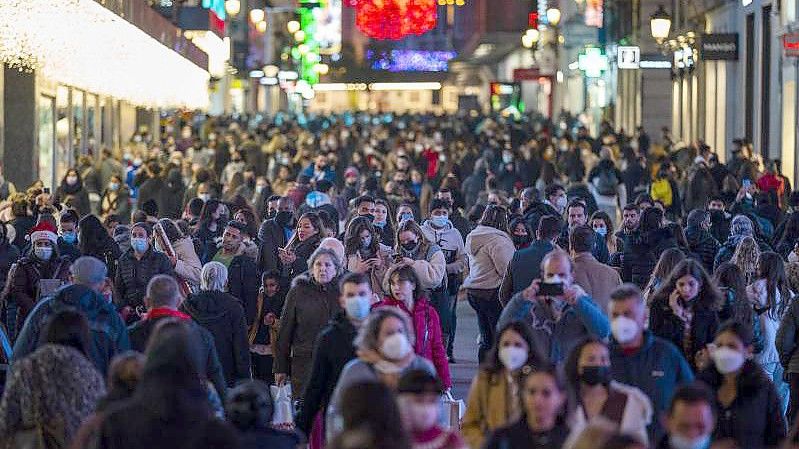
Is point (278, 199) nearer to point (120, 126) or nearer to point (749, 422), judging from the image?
point (749, 422)

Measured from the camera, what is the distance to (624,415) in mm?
8438

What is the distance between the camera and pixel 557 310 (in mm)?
11070

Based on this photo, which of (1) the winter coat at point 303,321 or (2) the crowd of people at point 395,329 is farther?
(1) the winter coat at point 303,321

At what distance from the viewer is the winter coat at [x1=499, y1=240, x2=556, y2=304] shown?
13469 millimetres

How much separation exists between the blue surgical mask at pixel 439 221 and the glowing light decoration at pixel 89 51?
285 inches

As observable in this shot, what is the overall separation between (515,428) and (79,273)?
4.39 m

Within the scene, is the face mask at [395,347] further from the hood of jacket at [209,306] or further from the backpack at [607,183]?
the backpack at [607,183]

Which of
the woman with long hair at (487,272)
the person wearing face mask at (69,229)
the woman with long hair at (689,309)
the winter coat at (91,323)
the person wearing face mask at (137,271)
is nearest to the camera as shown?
the winter coat at (91,323)

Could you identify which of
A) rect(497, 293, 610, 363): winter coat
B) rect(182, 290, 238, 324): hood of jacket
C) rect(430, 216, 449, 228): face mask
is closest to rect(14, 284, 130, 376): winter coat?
rect(182, 290, 238, 324): hood of jacket

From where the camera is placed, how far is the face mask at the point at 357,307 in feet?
34.5

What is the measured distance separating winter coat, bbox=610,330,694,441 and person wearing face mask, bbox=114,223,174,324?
5165mm

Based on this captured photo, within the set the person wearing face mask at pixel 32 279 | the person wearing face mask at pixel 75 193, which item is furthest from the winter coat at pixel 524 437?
the person wearing face mask at pixel 75 193

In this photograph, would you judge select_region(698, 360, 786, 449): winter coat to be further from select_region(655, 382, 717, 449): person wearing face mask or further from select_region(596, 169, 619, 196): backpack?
select_region(596, 169, 619, 196): backpack

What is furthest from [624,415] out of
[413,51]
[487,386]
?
[413,51]
